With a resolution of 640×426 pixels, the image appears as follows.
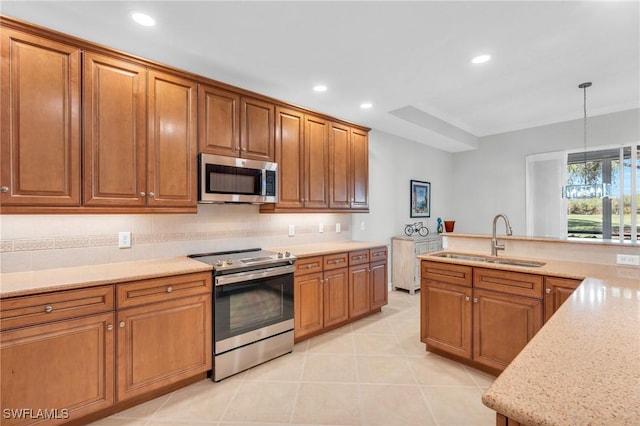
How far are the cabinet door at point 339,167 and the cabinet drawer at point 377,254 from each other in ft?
2.12

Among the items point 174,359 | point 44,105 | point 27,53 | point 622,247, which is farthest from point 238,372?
point 622,247

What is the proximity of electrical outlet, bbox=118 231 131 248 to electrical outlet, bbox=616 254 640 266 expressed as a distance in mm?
3821

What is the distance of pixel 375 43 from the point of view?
2.26 metres

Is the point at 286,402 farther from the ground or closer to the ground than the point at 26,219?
closer to the ground

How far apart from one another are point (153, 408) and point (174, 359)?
317mm

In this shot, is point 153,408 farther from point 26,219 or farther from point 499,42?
point 499,42

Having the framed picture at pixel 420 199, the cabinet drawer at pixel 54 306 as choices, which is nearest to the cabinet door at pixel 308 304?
the cabinet drawer at pixel 54 306

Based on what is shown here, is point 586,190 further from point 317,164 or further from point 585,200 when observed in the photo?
point 317,164

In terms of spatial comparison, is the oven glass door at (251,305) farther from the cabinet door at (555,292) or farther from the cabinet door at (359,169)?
the cabinet door at (555,292)

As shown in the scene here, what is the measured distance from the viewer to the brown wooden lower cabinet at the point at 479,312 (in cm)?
216

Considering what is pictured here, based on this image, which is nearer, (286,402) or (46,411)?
(46,411)

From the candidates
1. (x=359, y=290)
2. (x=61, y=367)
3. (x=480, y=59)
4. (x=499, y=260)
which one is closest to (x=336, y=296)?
(x=359, y=290)

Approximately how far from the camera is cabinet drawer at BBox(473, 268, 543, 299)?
2.11 m

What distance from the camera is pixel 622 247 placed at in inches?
86.4
